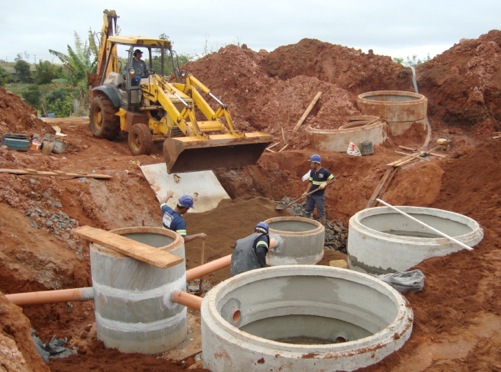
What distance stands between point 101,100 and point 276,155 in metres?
4.50

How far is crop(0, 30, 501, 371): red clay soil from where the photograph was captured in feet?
18.6

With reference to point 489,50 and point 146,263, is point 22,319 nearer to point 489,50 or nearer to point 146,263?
point 146,263

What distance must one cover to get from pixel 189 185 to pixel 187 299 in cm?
564

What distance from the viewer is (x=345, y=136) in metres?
13.6

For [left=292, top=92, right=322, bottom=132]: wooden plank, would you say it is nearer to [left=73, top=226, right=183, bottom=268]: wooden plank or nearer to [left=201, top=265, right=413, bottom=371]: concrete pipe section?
[left=201, top=265, right=413, bottom=371]: concrete pipe section

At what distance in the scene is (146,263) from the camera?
609 cm

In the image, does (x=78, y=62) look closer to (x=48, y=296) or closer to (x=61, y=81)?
(x=61, y=81)

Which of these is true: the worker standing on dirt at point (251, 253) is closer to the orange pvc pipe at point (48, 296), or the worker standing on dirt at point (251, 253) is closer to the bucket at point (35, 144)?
the orange pvc pipe at point (48, 296)

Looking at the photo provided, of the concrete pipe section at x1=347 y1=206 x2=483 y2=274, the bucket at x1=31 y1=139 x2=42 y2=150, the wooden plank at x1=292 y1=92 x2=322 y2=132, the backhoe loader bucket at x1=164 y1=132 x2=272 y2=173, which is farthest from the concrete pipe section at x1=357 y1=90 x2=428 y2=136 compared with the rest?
the bucket at x1=31 y1=139 x2=42 y2=150

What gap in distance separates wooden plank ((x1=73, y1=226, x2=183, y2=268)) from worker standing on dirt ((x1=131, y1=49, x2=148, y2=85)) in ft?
21.5

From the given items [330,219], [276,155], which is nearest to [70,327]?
[330,219]

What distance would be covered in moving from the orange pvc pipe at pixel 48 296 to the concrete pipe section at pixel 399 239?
3759mm

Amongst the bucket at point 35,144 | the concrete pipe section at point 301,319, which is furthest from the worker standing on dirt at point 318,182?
the bucket at point 35,144

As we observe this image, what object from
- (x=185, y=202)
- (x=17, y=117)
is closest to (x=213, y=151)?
(x=185, y=202)
